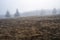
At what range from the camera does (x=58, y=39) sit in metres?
9.58

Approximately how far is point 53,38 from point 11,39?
3.65 m

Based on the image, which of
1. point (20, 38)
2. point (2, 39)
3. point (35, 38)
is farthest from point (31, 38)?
point (2, 39)

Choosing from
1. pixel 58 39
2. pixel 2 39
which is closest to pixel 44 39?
pixel 58 39

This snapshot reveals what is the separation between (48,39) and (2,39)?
4118 millimetres

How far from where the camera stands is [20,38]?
1017cm

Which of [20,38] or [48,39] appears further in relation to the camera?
[20,38]

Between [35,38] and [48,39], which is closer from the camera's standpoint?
[48,39]

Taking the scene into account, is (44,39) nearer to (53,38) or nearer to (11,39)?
(53,38)

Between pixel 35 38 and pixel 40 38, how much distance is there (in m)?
0.47

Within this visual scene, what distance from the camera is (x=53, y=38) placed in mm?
9750

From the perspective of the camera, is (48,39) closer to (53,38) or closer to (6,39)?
(53,38)

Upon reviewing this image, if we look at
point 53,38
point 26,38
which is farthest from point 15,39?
point 53,38

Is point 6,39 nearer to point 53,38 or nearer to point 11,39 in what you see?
point 11,39

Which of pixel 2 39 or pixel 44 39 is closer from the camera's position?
pixel 44 39
